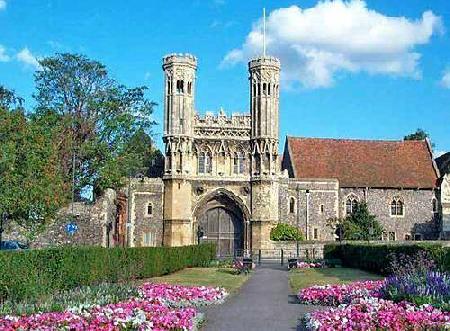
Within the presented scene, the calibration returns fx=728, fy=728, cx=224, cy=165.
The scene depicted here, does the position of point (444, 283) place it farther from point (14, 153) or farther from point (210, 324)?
point (14, 153)

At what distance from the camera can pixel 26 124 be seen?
114ft

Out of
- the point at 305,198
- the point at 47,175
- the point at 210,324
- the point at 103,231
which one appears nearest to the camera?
the point at 210,324

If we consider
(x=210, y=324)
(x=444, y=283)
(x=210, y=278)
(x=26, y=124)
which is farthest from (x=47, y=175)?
(x=444, y=283)

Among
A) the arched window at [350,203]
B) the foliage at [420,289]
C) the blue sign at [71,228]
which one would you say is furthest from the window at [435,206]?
the foliage at [420,289]

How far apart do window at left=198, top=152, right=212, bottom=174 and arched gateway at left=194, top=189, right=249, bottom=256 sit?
192cm

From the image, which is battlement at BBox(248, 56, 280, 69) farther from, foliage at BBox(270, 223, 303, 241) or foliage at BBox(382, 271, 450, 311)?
foliage at BBox(382, 271, 450, 311)

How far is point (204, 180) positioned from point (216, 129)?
429 cm

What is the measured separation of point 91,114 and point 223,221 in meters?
15.2

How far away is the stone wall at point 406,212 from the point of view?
64.2 m

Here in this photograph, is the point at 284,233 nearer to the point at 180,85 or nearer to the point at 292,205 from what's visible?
the point at 292,205

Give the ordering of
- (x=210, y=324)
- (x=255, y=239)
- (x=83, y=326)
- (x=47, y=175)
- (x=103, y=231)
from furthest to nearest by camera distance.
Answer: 1. (x=255, y=239)
2. (x=103, y=231)
3. (x=47, y=175)
4. (x=210, y=324)
5. (x=83, y=326)

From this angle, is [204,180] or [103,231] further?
[204,180]

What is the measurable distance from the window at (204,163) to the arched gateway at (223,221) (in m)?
1.92

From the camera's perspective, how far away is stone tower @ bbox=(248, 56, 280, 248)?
58062mm
